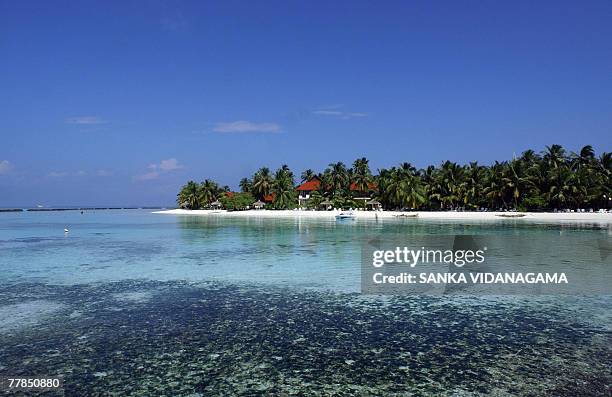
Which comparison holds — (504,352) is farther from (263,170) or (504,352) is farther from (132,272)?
(263,170)

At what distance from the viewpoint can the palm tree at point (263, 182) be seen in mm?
106938

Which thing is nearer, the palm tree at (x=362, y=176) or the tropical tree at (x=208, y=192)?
the palm tree at (x=362, y=176)

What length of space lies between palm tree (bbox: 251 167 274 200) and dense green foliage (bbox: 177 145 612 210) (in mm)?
266

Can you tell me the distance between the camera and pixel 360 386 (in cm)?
689

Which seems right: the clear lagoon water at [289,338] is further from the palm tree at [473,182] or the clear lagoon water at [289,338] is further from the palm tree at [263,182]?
the palm tree at [263,182]

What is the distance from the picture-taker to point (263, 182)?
351ft

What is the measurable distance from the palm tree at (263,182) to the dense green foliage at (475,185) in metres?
0.27

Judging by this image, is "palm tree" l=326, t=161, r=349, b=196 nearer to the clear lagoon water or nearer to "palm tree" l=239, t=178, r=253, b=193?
"palm tree" l=239, t=178, r=253, b=193

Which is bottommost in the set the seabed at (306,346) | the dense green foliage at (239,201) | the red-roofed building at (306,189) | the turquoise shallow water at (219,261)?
the seabed at (306,346)

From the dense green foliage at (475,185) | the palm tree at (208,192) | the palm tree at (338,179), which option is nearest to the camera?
the dense green foliage at (475,185)

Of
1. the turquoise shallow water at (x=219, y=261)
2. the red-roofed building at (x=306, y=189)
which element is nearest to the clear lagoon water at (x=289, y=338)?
the turquoise shallow water at (x=219, y=261)

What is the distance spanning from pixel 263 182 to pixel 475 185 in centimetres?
4986

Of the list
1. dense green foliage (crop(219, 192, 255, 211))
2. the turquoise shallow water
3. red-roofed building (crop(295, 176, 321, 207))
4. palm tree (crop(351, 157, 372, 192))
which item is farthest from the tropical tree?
the turquoise shallow water

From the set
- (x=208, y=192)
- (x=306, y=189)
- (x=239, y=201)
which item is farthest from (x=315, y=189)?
(x=208, y=192)
